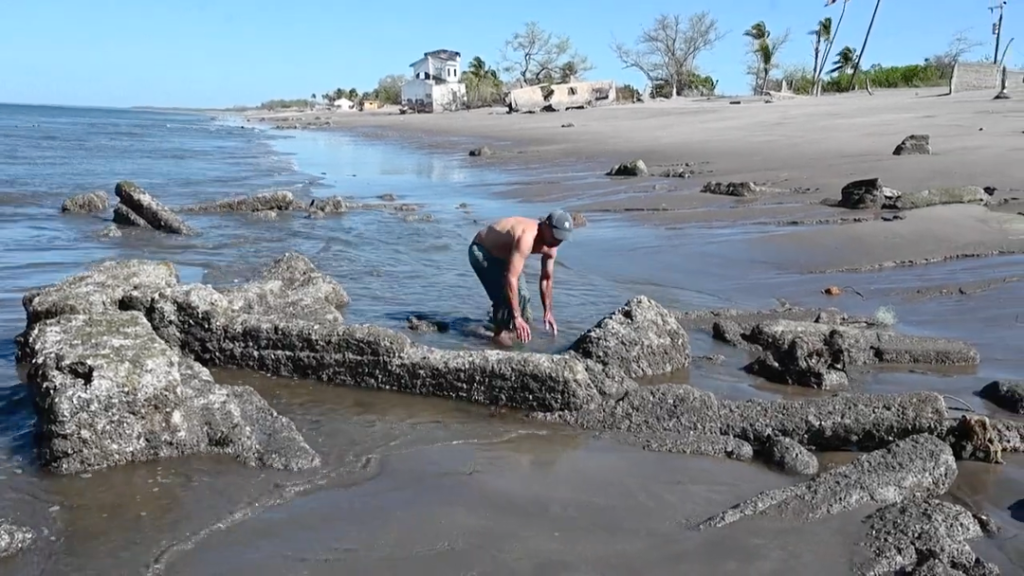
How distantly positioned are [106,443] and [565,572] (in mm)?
2443

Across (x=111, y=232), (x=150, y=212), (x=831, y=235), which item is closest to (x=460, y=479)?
(x=831, y=235)

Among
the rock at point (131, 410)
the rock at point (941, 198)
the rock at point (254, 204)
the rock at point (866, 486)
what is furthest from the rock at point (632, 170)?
the rock at point (131, 410)

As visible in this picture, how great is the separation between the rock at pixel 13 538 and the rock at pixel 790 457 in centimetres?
354

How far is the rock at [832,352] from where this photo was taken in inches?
230

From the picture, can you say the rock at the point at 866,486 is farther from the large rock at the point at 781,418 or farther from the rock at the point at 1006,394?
the rock at the point at 1006,394

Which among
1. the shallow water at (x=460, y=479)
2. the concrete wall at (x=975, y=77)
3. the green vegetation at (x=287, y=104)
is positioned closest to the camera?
the shallow water at (x=460, y=479)

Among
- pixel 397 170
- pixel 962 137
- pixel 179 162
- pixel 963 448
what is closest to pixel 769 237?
pixel 963 448

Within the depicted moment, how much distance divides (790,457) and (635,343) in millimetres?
1736

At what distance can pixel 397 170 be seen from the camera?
24500mm

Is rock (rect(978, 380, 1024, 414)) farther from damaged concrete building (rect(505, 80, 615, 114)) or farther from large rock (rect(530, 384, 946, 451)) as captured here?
damaged concrete building (rect(505, 80, 615, 114))

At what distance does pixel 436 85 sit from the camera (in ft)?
246

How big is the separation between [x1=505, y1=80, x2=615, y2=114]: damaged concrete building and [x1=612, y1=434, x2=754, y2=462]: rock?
47.4 meters

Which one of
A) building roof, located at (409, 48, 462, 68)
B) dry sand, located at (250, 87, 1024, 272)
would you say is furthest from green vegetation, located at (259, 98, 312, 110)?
dry sand, located at (250, 87, 1024, 272)

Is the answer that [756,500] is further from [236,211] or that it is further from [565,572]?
[236,211]
